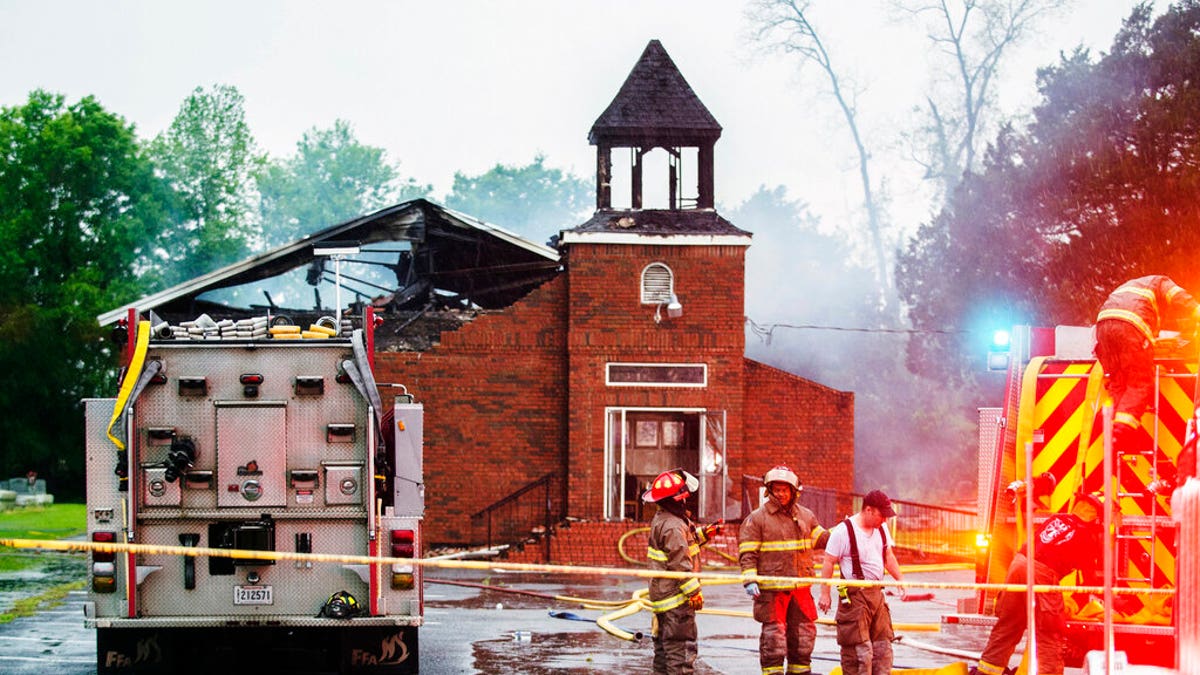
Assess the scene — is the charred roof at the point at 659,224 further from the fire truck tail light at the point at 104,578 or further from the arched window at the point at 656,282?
the fire truck tail light at the point at 104,578

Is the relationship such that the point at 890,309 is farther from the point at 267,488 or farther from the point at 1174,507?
the point at 1174,507

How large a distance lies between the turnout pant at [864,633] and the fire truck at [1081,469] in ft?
2.55

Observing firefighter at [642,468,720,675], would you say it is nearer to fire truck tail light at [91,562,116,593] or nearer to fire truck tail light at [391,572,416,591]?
fire truck tail light at [391,572,416,591]

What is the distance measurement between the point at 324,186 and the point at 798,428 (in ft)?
220

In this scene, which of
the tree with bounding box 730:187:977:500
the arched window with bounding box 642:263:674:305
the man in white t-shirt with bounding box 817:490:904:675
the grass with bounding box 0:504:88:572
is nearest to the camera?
the man in white t-shirt with bounding box 817:490:904:675

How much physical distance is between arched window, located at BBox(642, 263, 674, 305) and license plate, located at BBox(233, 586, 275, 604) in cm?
Answer: 1666

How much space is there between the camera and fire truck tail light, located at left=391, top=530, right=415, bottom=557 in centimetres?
1202

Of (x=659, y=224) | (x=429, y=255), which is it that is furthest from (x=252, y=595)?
(x=429, y=255)

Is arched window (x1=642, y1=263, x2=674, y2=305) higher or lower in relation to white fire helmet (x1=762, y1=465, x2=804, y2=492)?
higher

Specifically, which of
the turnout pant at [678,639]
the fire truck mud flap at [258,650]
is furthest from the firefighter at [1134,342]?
the fire truck mud flap at [258,650]

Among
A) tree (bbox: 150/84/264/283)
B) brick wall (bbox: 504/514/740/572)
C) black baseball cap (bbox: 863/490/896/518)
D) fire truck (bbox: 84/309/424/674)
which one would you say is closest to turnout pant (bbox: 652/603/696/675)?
black baseball cap (bbox: 863/490/896/518)

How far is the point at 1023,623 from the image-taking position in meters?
11.2

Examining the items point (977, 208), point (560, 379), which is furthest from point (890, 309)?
point (560, 379)

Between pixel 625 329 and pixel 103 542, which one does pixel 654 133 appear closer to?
pixel 625 329
